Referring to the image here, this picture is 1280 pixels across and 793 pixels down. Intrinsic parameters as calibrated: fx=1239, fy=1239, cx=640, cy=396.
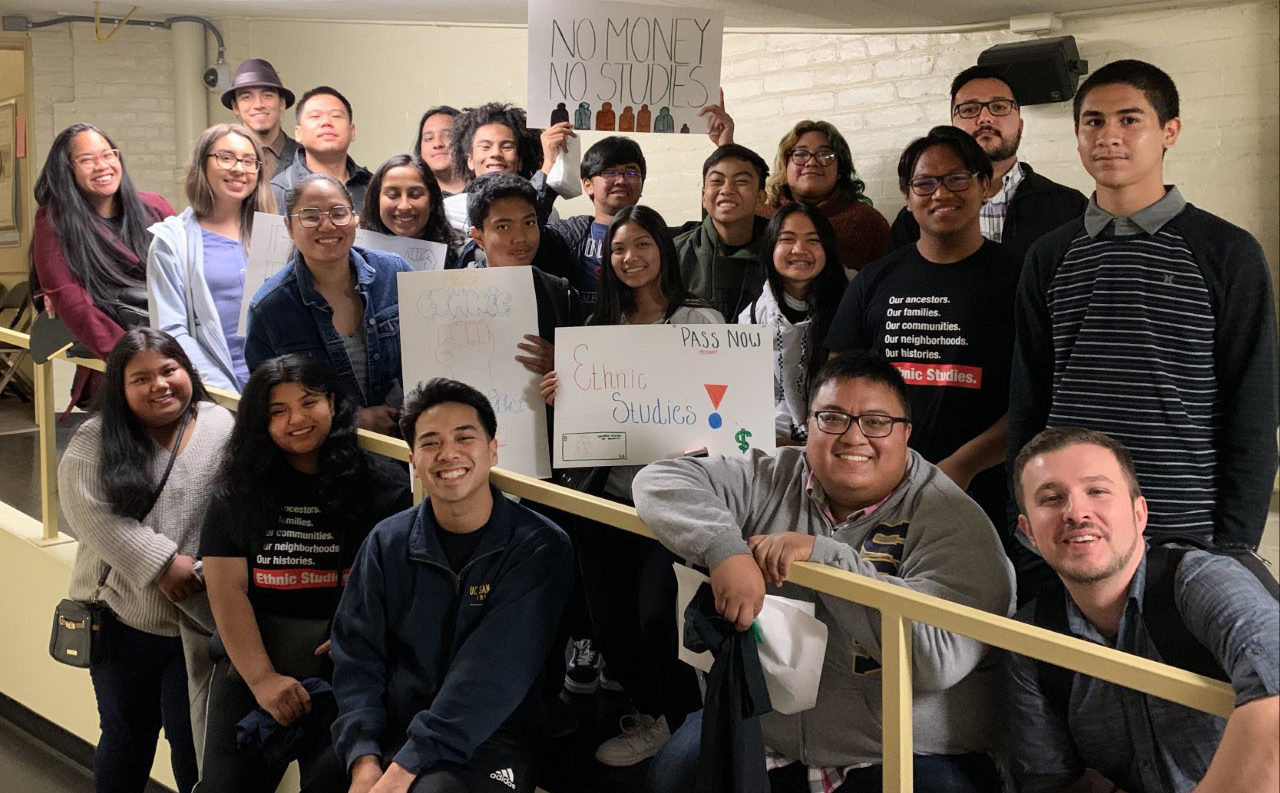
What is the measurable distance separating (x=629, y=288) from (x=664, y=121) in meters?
0.59

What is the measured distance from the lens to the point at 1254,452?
1995mm

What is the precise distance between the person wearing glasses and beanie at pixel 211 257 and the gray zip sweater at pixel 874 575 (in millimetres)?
1633

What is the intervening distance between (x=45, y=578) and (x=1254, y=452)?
3.38 m

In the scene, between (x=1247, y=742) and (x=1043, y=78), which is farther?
(x=1043, y=78)

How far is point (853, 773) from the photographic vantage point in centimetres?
192

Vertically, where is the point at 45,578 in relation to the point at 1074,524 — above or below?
below

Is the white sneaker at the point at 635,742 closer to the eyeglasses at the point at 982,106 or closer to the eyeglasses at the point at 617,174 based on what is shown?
the eyeglasses at the point at 617,174

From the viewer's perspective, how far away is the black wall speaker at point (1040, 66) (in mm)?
3895

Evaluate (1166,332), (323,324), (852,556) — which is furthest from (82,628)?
(1166,332)

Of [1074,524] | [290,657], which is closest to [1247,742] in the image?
[1074,524]

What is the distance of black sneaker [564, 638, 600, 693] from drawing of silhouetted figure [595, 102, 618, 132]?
123 centimetres

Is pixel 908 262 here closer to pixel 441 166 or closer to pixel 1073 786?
pixel 1073 786

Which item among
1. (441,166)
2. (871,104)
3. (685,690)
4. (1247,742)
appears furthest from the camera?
(871,104)

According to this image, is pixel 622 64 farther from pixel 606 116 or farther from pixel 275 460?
pixel 275 460
